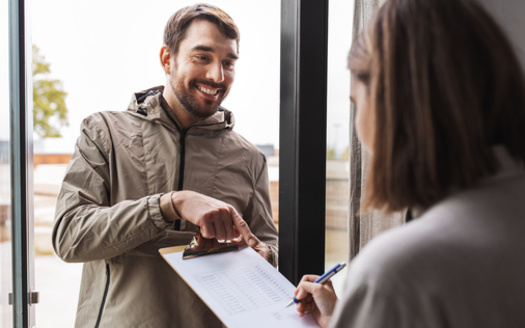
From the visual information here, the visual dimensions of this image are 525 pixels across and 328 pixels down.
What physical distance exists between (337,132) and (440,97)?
888 mm

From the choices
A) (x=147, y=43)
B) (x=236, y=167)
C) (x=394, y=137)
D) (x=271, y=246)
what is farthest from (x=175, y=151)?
(x=147, y=43)

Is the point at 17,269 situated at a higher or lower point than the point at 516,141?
lower

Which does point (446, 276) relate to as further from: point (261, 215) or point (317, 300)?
point (261, 215)

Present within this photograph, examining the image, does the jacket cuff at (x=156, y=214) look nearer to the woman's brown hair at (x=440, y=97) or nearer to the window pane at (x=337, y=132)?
the window pane at (x=337, y=132)

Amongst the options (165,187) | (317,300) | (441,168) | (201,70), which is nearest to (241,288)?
(317,300)

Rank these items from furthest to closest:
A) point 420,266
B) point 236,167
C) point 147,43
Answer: point 147,43 → point 236,167 → point 420,266

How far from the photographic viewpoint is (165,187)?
46.7 inches

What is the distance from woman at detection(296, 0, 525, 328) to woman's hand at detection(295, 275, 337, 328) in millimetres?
356

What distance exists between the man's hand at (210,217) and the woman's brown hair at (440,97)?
1.90 feet

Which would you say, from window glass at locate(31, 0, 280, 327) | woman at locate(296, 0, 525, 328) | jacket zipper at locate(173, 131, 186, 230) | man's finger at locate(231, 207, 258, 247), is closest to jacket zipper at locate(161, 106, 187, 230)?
jacket zipper at locate(173, 131, 186, 230)

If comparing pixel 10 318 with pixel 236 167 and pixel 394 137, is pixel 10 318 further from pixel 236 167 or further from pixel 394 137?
pixel 394 137

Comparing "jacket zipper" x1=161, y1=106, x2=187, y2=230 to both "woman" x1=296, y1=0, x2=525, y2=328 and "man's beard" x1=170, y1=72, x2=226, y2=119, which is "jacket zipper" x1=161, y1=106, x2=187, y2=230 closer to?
"man's beard" x1=170, y1=72, x2=226, y2=119

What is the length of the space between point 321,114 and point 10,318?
1.10 meters

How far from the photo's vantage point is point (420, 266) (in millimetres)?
382
